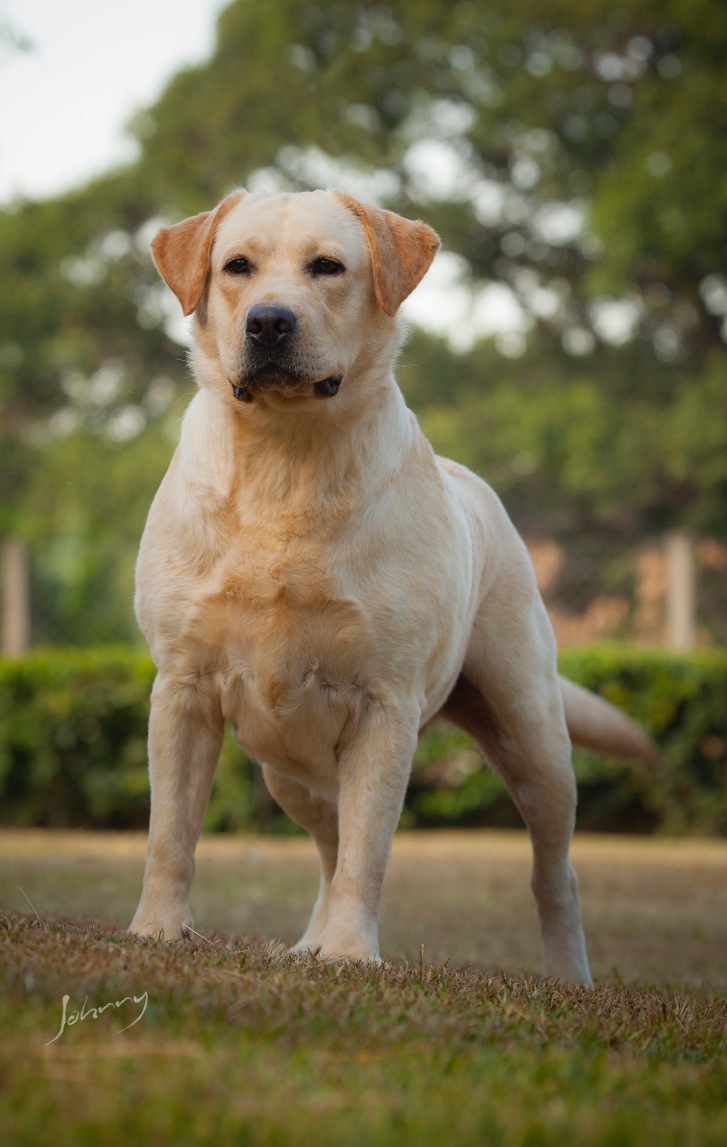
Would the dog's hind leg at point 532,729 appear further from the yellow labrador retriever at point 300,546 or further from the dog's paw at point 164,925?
the dog's paw at point 164,925

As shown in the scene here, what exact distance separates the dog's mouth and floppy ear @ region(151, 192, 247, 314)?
13.8 inches

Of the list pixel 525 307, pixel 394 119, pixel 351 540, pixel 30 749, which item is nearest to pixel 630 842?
pixel 30 749

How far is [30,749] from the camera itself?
10.6 metres

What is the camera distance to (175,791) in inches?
149

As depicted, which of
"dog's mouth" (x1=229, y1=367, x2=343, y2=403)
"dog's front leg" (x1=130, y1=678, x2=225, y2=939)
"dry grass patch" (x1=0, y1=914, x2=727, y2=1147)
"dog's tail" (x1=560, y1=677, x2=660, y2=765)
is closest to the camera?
"dry grass patch" (x1=0, y1=914, x2=727, y2=1147)

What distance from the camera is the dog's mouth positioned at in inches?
142

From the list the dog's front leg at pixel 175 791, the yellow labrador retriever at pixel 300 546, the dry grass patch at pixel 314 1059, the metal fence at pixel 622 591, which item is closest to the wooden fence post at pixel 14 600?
the metal fence at pixel 622 591

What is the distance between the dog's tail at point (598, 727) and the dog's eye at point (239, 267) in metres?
2.28

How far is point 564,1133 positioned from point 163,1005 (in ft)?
2.65

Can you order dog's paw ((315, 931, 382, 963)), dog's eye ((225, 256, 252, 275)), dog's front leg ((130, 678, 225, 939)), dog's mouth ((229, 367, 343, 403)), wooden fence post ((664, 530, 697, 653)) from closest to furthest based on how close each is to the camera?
dog's paw ((315, 931, 382, 963)) < dog's mouth ((229, 367, 343, 403)) < dog's front leg ((130, 678, 225, 939)) < dog's eye ((225, 256, 252, 275)) < wooden fence post ((664, 530, 697, 653))

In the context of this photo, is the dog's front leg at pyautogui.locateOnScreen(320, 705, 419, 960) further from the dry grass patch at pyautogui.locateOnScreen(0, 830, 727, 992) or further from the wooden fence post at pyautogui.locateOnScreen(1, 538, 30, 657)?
the wooden fence post at pyautogui.locateOnScreen(1, 538, 30, 657)

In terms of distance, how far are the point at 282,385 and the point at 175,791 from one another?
1.18 metres

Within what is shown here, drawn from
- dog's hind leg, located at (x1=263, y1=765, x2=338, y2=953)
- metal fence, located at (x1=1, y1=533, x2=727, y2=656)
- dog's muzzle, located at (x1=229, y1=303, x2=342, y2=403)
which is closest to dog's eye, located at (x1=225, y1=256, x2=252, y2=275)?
dog's muzzle, located at (x1=229, y1=303, x2=342, y2=403)

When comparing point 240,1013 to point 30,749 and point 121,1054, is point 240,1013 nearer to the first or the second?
point 121,1054
